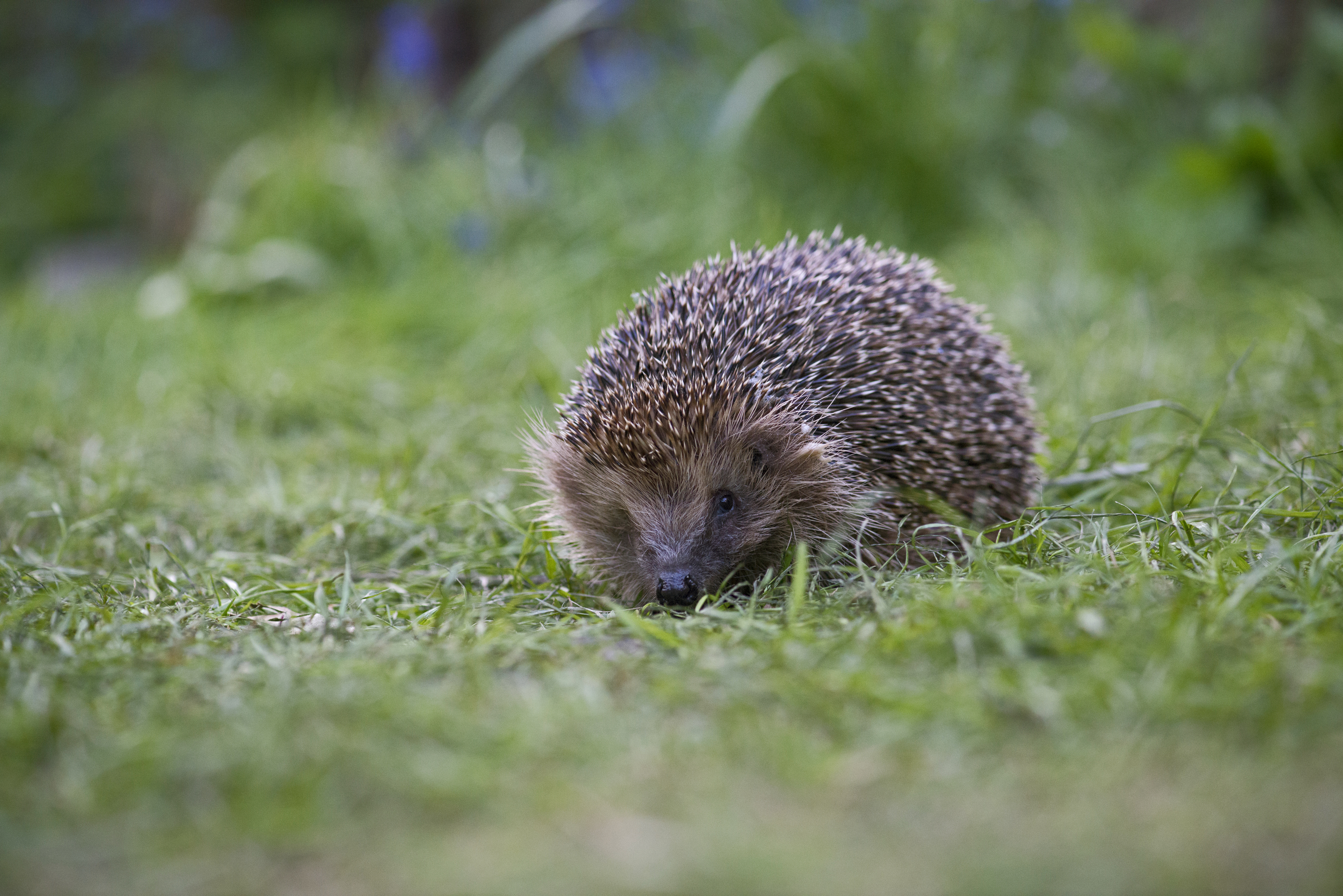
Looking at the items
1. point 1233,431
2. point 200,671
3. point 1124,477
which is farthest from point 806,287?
point 200,671

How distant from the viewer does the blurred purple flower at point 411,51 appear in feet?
31.9

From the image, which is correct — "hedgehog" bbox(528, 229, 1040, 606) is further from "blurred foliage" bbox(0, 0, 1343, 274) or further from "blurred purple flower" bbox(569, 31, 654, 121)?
"blurred purple flower" bbox(569, 31, 654, 121)

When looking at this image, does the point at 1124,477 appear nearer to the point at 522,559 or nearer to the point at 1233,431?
the point at 1233,431

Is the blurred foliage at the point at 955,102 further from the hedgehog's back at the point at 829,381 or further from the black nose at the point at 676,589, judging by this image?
the black nose at the point at 676,589

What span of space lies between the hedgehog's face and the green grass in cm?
15

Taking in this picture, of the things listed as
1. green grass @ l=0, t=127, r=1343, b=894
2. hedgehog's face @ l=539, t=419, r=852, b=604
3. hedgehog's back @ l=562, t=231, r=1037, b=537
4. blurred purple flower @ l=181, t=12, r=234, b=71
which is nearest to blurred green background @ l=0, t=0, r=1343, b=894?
green grass @ l=0, t=127, r=1343, b=894

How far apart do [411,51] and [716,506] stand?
7.48 meters

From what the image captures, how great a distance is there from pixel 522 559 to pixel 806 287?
A: 1.24 meters

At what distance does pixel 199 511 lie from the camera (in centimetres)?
414

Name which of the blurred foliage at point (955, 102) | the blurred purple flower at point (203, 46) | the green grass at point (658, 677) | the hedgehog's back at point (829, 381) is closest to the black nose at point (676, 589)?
the green grass at point (658, 677)

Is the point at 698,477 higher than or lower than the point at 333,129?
lower

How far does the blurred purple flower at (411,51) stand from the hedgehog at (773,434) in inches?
269

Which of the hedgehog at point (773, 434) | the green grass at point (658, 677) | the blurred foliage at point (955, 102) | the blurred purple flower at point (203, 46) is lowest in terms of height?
the green grass at point (658, 677)

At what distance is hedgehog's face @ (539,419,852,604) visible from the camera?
11.2 ft
